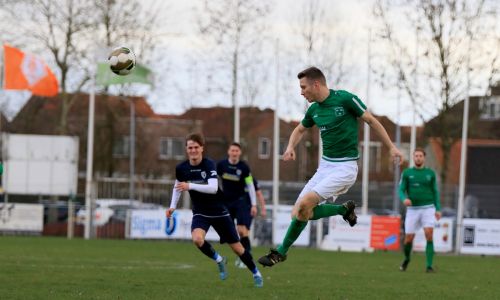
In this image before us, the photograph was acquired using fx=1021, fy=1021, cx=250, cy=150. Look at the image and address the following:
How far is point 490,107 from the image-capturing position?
42031 millimetres

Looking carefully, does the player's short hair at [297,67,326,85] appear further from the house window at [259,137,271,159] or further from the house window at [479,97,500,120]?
the house window at [259,137,271,159]

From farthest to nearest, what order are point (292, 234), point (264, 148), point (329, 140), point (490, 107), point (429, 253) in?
point (264, 148) → point (490, 107) → point (429, 253) → point (292, 234) → point (329, 140)

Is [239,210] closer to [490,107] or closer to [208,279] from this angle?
[208,279]

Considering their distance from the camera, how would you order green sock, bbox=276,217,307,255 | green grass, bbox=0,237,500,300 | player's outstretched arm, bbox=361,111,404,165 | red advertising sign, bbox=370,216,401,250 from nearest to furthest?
player's outstretched arm, bbox=361,111,404,165 < green sock, bbox=276,217,307,255 < green grass, bbox=0,237,500,300 < red advertising sign, bbox=370,216,401,250

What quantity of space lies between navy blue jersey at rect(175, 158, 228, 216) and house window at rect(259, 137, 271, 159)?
60.1 m

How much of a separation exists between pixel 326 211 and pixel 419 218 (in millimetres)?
8547

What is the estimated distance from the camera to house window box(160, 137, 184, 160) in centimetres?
7512

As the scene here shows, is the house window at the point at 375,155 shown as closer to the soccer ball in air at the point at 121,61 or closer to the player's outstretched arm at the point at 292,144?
the soccer ball in air at the point at 121,61

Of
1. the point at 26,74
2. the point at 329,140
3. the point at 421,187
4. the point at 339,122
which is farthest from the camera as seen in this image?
the point at 26,74

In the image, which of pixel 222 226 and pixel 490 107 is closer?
pixel 222 226

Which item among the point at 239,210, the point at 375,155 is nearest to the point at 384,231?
the point at 239,210

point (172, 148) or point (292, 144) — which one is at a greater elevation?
point (292, 144)

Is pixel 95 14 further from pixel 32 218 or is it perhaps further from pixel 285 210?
pixel 285 210

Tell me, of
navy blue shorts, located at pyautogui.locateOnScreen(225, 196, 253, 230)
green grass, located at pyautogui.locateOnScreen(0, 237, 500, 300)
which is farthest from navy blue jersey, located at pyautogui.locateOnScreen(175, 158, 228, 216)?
navy blue shorts, located at pyautogui.locateOnScreen(225, 196, 253, 230)
